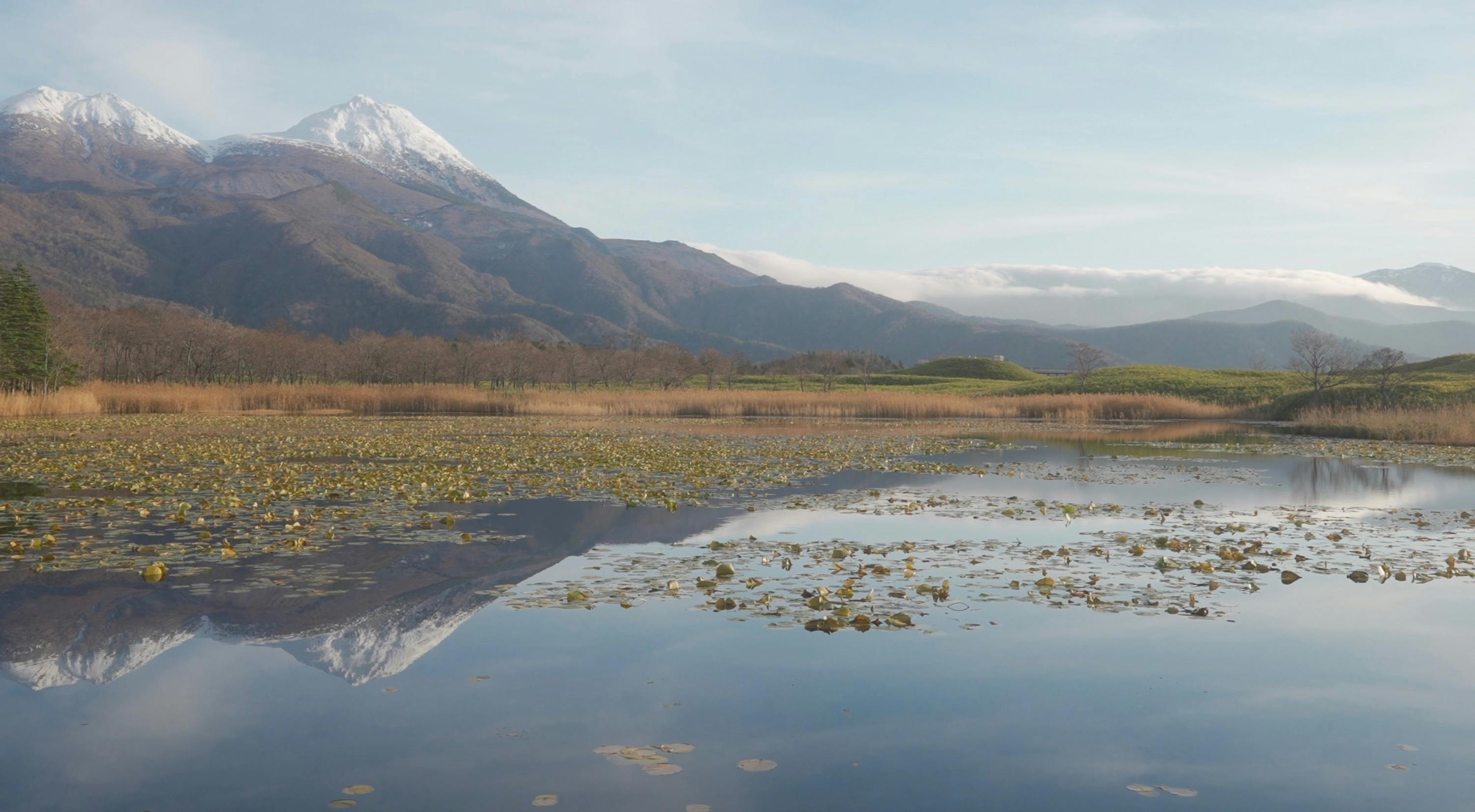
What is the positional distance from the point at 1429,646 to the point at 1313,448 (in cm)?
3190

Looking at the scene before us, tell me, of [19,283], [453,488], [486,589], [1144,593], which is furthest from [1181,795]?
[19,283]

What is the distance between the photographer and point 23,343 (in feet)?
195

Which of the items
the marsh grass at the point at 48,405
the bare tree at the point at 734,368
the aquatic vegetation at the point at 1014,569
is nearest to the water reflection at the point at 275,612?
the aquatic vegetation at the point at 1014,569

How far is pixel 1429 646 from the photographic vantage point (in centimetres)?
934

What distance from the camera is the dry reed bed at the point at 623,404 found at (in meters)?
58.2

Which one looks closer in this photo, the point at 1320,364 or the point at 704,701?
the point at 704,701

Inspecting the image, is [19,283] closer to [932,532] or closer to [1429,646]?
[932,532]

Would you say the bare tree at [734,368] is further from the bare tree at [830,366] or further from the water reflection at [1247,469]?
the water reflection at [1247,469]

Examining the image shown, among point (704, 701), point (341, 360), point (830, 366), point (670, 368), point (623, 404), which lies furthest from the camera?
point (670, 368)

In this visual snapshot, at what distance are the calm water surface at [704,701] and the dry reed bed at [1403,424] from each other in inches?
1343

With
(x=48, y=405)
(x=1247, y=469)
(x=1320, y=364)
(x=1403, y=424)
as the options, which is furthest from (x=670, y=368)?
(x=1247, y=469)

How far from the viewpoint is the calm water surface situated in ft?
19.6

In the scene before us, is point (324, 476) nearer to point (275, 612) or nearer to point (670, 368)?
point (275, 612)

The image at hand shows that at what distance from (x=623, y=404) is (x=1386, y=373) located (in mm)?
43489
